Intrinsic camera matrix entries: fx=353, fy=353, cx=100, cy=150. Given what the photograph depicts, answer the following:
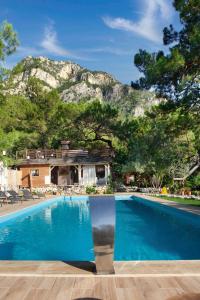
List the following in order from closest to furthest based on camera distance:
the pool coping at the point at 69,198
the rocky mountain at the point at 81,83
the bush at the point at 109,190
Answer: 1. the pool coping at the point at 69,198
2. the bush at the point at 109,190
3. the rocky mountain at the point at 81,83

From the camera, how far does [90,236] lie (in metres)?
11.8

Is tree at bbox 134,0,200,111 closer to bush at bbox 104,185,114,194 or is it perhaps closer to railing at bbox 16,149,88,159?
bush at bbox 104,185,114,194

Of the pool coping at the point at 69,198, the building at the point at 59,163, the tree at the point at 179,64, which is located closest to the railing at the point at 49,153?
the building at the point at 59,163

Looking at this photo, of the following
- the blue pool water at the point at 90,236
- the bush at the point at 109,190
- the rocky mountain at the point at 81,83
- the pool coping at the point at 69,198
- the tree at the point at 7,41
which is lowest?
the blue pool water at the point at 90,236

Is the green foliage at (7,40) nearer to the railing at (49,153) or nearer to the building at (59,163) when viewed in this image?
the building at (59,163)

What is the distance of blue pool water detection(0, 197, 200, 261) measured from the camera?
8.98 meters

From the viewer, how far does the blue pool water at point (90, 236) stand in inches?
354

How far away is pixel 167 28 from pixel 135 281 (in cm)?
1552

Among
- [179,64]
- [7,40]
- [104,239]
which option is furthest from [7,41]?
[104,239]

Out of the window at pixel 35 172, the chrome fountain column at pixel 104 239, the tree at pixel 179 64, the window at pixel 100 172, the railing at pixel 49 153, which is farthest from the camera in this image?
the window at pixel 100 172

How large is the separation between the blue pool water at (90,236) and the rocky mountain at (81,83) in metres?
68.2

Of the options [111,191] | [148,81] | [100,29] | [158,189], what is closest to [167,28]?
[148,81]

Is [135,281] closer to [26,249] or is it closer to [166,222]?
[26,249]

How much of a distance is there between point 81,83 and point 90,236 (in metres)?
89.2
